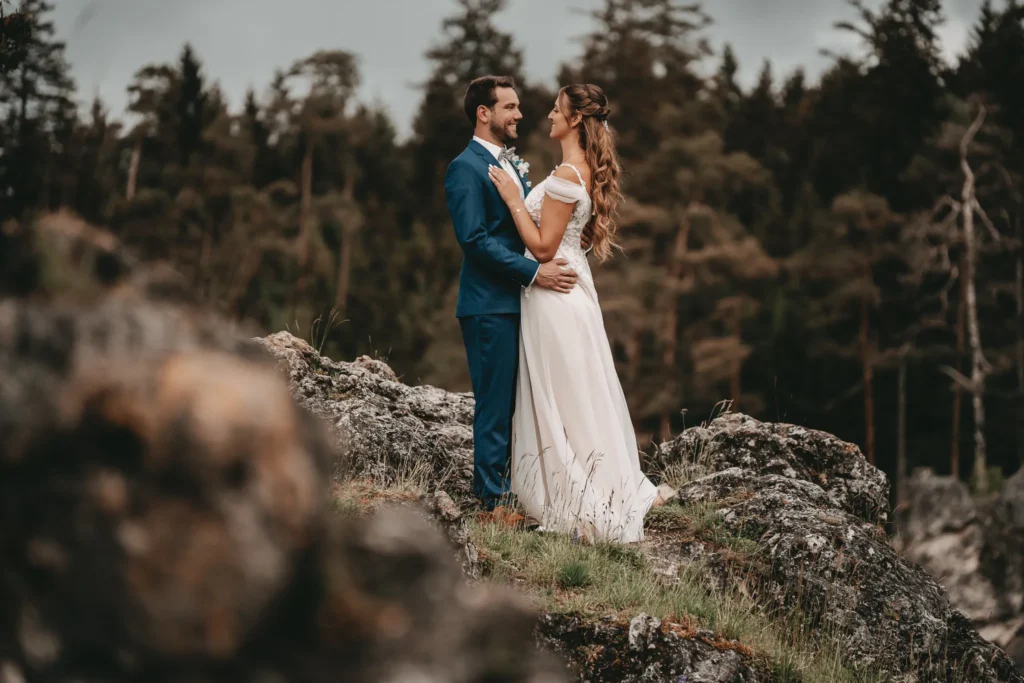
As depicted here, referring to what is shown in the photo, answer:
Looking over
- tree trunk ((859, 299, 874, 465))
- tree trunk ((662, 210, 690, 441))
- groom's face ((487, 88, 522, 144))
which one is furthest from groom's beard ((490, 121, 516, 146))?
tree trunk ((859, 299, 874, 465))

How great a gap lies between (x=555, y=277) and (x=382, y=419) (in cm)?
156

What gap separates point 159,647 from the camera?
155cm

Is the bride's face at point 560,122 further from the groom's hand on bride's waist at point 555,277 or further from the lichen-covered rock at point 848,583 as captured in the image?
the lichen-covered rock at point 848,583

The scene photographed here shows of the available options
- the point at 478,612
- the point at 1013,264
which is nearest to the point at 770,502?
the point at 478,612

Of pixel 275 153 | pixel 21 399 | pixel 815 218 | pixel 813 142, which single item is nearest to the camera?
pixel 21 399

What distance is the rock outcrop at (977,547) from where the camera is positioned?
19.2 meters

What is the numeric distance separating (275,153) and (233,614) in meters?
39.5

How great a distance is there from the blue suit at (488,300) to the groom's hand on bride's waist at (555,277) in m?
0.07

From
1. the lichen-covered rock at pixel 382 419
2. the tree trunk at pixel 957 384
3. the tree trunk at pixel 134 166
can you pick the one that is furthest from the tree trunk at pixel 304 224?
the lichen-covered rock at pixel 382 419

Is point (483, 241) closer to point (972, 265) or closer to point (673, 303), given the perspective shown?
point (673, 303)

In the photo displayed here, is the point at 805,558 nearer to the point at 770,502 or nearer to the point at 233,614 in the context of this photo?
the point at 770,502

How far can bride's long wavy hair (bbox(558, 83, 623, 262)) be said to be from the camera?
641 centimetres

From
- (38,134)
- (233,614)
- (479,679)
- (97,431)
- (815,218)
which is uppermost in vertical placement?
(815,218)

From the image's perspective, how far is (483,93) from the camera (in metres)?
6.53
